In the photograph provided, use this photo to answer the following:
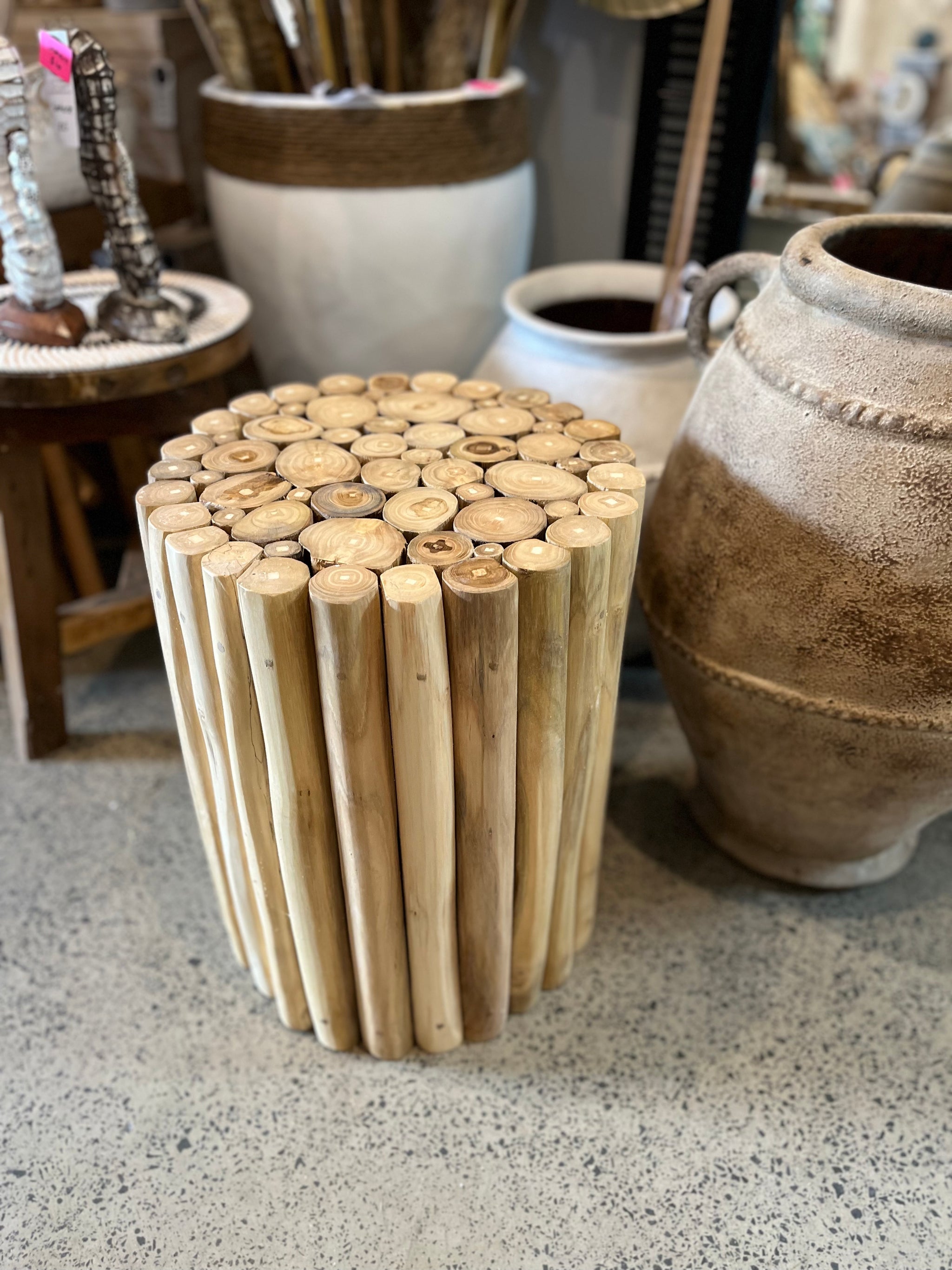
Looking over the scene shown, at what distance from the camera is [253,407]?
3.46 feet

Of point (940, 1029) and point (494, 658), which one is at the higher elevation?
point (494, 658)

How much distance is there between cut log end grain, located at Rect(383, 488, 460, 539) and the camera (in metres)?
0.85

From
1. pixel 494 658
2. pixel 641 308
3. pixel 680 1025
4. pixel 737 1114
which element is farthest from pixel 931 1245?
pixel 641 308

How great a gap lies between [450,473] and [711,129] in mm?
1071

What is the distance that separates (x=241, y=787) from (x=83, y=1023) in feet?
1.31

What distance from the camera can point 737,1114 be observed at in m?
1.00

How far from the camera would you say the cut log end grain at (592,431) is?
39.7 inches

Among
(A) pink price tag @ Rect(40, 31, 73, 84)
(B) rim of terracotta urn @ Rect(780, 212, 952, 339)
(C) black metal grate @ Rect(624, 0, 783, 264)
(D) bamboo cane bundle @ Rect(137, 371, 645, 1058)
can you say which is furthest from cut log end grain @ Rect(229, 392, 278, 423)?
(C) black metal grate @ Rect(624, 0, 783, 264)

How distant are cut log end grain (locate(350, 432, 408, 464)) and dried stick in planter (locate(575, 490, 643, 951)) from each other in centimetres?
20

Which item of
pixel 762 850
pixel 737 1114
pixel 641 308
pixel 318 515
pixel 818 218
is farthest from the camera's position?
pixel 818 218

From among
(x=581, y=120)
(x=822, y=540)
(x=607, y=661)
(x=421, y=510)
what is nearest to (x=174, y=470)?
(x=421, y=510)

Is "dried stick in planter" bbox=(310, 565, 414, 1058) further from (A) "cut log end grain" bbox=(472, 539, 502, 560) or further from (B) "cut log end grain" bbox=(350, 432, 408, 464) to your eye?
(B) "cut log end grain" bbox=(350, 432, 408, 464)

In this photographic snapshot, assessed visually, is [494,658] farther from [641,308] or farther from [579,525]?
[641,308]

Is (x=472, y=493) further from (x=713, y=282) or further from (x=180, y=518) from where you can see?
(x=713, y=282)
